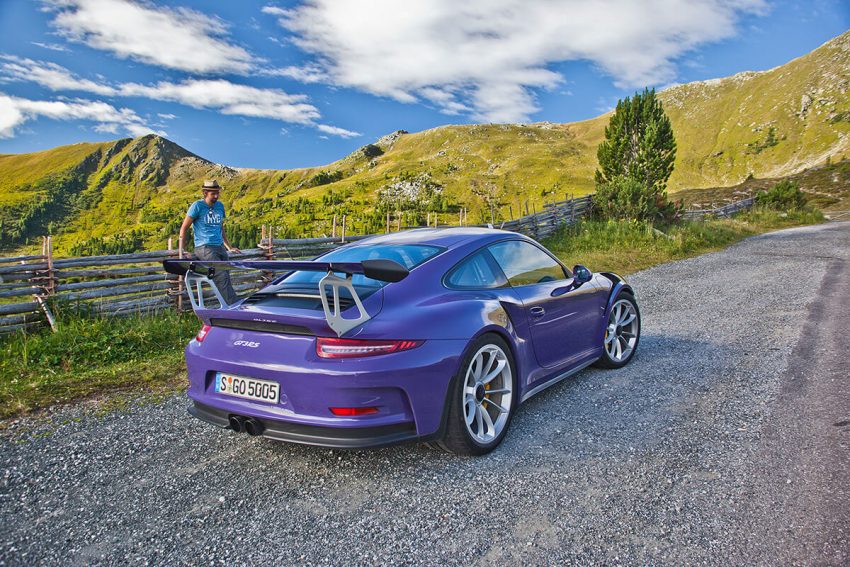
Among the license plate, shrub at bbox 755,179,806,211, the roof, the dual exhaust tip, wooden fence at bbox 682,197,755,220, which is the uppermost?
shrub at bbox 755,179,806,211

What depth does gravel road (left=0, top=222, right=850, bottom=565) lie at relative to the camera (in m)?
2.34

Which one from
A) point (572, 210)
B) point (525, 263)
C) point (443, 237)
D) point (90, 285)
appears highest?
point (572, 210)

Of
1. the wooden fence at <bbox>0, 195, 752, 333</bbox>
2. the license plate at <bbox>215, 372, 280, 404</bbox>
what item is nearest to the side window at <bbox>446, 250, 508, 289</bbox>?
the license plate at <bbox>215, 372, 280, 404</bbox>

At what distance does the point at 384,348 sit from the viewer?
9.12 feet

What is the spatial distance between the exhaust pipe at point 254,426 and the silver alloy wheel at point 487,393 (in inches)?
45.0

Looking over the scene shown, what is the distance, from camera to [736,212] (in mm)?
29156

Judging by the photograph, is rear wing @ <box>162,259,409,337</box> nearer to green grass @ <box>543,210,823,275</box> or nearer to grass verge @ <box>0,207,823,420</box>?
grass verge @ <box>0,207,823,420</box>

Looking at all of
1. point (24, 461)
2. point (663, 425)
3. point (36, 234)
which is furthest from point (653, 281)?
point (36, 234)

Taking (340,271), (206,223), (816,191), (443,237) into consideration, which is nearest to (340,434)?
(340,271)

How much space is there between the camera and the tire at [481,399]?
3.04 m

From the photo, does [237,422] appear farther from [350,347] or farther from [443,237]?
[443,237]

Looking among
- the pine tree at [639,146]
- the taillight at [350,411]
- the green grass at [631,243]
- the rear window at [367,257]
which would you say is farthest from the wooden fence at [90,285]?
the pine tree at [639,146]

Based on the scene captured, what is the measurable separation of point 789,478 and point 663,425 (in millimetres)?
835

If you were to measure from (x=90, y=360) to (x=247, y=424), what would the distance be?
3.86m
